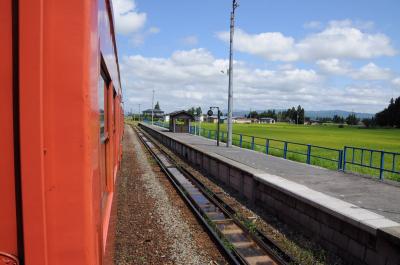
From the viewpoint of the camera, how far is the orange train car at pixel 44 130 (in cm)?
142

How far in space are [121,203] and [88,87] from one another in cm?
933

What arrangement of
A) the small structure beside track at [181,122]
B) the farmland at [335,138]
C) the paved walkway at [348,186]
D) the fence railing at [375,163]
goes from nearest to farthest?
1. the paved walkway at [348,186]
2. the fence railing at [375,163]
3. the farmland at [335,138]
4. the small structure beside track at [181,122]

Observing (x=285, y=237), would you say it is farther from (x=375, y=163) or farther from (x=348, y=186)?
(x=375, y=163)

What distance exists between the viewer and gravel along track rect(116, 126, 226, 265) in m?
6.45

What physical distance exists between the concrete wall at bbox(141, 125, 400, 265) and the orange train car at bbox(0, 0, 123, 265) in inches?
199

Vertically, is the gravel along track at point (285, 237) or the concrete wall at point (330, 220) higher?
the concrete wall at point (330, 220)

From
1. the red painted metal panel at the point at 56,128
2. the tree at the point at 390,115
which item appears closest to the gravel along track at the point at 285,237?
the red painted metal panel at the point at 56,128

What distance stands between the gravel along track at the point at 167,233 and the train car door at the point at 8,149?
5.11m

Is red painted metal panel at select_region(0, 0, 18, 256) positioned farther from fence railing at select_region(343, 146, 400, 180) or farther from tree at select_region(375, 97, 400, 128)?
tree at select_region(375, 97, 400, 128)

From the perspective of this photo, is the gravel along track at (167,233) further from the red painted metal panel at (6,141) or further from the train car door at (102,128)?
the red painted metal panel at (6,141)

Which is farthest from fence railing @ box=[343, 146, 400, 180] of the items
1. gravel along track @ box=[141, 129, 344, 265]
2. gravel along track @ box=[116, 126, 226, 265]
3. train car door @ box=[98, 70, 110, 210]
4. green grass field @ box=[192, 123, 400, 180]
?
train car door @ box=[98, 70, 110, 210]

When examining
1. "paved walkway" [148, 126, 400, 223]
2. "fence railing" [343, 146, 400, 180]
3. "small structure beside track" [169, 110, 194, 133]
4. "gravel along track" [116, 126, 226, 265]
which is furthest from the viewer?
"small structure beside track" [169, 110, 194, 133]

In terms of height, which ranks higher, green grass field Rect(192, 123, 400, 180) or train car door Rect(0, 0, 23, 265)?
train car door Rect(0, 0, 23, 265)

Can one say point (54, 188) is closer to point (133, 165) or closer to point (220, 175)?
point (220, 175)
